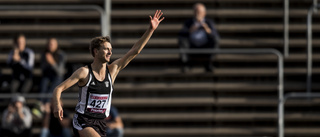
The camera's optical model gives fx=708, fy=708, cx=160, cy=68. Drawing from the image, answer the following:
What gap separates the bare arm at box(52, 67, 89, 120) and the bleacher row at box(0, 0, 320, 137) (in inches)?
154

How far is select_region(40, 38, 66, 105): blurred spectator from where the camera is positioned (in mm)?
11234

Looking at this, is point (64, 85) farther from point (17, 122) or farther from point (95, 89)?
point (17, 122)

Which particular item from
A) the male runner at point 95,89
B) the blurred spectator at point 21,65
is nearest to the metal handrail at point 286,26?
the blurred spectator at point 21,65

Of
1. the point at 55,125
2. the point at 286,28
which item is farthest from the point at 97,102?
the point at 286,28

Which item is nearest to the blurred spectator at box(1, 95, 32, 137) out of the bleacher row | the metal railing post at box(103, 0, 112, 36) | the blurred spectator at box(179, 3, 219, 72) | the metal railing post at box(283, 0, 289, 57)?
the bleacher row

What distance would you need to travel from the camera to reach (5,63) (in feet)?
40.1

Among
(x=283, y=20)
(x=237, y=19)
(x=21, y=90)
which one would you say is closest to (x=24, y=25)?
(x=21, y=90)

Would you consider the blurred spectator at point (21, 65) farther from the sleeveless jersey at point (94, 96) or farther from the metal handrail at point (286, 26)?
the metal handrail at point (286, 26)

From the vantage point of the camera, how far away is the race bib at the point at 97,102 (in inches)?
297

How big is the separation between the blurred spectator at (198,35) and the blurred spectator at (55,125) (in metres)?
2.17

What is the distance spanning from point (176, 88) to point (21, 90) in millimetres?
2557

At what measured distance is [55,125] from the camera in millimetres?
11125

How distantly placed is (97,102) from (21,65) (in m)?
4.04

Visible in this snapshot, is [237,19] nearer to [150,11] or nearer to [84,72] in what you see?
[150,11]
